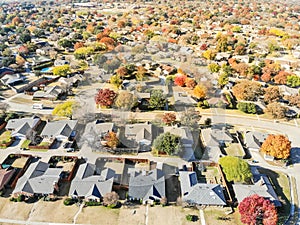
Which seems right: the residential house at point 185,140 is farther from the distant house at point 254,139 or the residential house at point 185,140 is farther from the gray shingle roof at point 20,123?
the gray shingle roof at point 20,123

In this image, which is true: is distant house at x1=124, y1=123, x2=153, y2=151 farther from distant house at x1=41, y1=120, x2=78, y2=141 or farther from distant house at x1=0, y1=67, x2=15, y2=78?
distant house at x1=0, y1=67, x2=15, y2=78

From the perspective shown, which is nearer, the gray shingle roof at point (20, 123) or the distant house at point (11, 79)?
the gray shingle roof at point (20, 123)

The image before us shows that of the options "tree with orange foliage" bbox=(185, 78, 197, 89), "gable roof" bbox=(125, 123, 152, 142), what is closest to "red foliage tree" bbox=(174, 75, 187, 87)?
"tree with orange foliage" bbox=(185, 78, 197, 89)

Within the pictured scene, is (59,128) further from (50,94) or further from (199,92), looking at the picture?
(199,92)

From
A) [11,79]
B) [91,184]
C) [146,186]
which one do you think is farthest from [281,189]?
[11,79]

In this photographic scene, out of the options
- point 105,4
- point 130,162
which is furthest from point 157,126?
point 105,4

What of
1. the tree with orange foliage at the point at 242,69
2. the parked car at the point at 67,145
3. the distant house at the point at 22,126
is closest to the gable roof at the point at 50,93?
the distant house at the point at 22,126

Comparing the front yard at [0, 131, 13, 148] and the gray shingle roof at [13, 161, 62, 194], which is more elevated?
the gray shingle roof at [13, 161, 62, 194]
